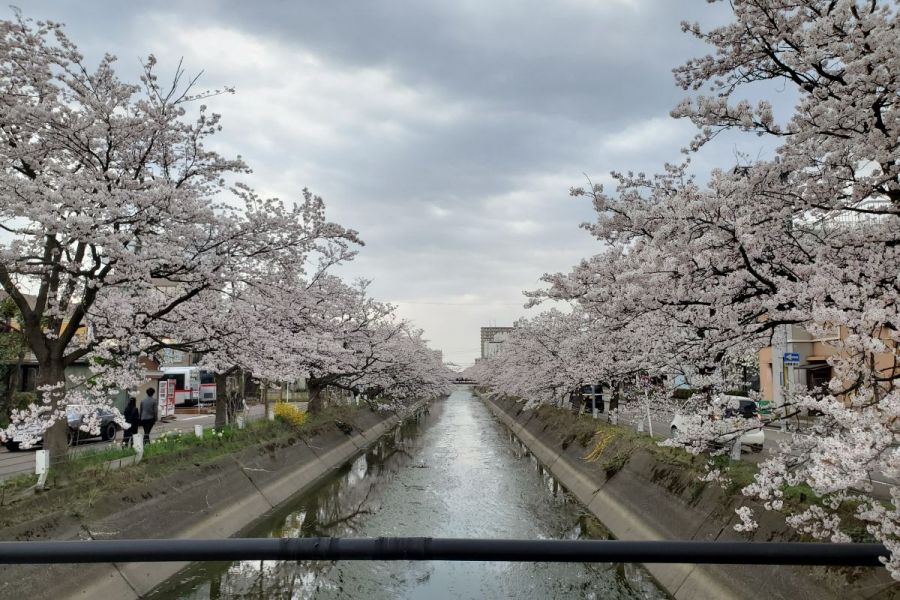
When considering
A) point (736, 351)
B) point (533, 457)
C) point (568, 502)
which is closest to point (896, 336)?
point (736, 351)

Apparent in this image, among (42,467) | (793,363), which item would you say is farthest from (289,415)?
(793,363)

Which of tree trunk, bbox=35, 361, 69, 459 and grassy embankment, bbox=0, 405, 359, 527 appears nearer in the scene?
grassy embankment, bbox=0, 405, 359, 527

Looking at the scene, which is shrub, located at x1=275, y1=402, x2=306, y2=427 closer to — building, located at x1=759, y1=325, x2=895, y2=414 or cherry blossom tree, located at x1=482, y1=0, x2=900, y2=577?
cherry blossom tree, located at x1=482, y1=0, x2=900, y2=577

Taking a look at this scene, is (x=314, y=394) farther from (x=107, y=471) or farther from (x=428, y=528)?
(x=107, y=471)

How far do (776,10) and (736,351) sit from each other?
4345mm

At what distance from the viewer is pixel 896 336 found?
169 inches

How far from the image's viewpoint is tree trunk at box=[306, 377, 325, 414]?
28303 millimetres

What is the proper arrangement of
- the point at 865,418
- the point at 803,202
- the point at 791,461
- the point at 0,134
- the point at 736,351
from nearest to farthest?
the point at 865,418 → the point at 791,461 → the point at 803,202 → the point at 736,351 → the point at 0,134

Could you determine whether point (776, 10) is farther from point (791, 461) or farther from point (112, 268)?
point (112, 268)

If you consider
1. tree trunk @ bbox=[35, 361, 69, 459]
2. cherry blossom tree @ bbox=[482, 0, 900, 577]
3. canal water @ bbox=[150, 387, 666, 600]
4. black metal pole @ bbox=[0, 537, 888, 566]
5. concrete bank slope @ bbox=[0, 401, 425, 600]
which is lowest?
canal water @ bbox=[150, 387, 666, 600]

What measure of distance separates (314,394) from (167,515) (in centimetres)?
1804

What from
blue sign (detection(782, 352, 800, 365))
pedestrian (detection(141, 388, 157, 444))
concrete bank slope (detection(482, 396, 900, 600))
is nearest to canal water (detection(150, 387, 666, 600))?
concrete bank slope (detection(482, 396, 900, 600))

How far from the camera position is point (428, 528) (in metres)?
15.1

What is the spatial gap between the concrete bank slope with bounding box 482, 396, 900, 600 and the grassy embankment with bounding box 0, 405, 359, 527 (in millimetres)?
10279
